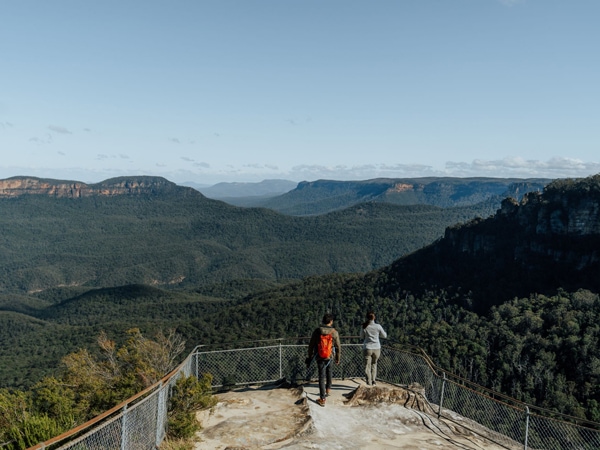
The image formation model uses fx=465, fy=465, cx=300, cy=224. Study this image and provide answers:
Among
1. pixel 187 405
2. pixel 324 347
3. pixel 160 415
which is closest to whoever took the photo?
pixel 160 415

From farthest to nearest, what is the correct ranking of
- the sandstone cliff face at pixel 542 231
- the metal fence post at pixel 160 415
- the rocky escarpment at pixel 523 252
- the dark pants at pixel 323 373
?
1. the sandstone cliff face at pixel 542 231
2. the rocky escarpment at pixel 523 252
3. the dark pants at pixel 323 373
4. the metal fence post at pixel 160 415

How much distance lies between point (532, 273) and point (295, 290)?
2108 inches

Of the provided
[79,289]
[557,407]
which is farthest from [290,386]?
[79,289]

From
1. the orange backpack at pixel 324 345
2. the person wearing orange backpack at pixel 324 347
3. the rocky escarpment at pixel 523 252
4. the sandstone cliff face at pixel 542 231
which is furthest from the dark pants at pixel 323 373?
the sandstone cliff face at pixel 542 231

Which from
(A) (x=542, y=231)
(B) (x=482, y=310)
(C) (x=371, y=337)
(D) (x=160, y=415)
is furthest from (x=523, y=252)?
(D) (x=160, y=415)

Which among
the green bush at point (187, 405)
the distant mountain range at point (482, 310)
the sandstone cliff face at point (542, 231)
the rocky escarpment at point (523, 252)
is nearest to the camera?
the green bush at point (187, 405)

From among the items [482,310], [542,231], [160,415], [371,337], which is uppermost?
[371,337]

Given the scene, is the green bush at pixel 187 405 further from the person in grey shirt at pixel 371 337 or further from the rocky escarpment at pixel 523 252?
the rocky escarpment at pixel 523 252

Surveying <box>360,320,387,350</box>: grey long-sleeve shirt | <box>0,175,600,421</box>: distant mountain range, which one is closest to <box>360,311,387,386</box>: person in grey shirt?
<box>360,320,387,350</box>: grey long-sleeve shirt

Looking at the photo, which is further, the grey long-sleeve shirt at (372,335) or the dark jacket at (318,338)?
the grey long-sleeve shirt at (372,335)

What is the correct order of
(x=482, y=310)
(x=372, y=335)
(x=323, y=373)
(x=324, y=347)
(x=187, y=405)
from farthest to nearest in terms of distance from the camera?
1. (x=482, y=310)
2. (x=372, y=335)
3. (x=323, y=373)
4. (x=324, y=347)
5. (x=187, y=405)

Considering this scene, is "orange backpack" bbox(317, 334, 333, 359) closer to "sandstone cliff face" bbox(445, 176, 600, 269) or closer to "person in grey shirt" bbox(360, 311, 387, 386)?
"person in grey shirt" bbox(360, 311, 387, 386)

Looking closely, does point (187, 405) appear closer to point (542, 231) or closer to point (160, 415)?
point (160, 415)

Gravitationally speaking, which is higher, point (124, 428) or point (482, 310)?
point (124, 428)
